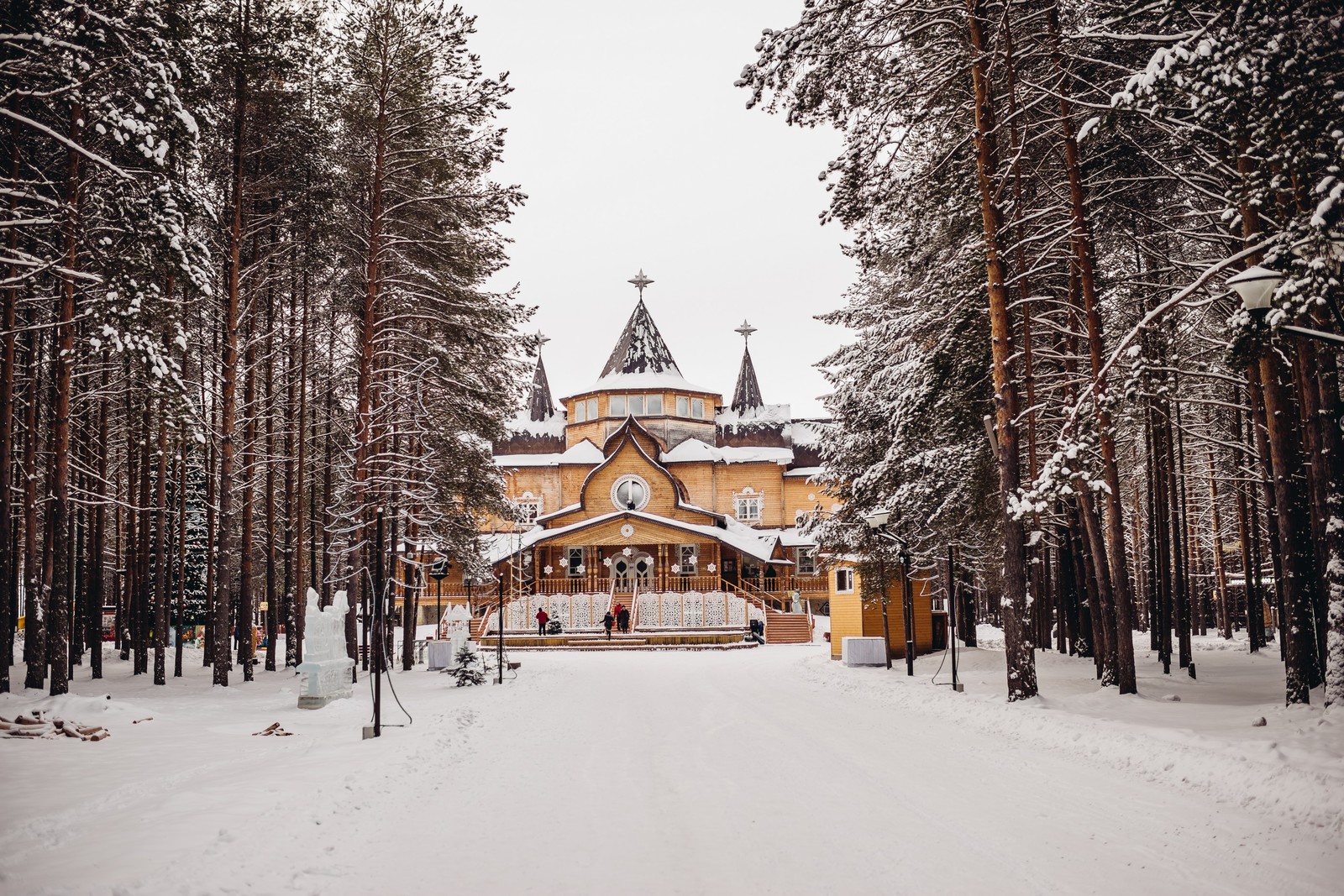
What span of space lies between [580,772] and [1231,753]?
5622mm

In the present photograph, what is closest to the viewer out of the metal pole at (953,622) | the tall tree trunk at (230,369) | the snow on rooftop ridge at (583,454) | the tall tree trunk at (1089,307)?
the tall tree trunk at (1089,307)

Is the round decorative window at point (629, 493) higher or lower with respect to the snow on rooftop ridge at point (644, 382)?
lower

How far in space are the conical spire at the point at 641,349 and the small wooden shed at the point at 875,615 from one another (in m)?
28.0

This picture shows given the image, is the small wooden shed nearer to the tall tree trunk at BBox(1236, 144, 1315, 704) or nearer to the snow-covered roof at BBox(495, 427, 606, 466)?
the tall tree trunk at BBox(1236, 144, 1315, 704)

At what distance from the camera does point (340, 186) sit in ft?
58.7

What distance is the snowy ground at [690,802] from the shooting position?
4934 millimetres

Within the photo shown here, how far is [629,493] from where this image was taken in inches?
1822

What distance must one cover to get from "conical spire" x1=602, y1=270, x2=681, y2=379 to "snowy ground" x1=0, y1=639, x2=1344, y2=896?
4090cm

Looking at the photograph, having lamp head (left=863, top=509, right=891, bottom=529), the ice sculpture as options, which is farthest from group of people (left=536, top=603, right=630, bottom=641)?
the ice sculpture

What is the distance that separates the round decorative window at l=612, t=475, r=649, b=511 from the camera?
151 feet

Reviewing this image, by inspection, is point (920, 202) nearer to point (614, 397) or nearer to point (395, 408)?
point (395, 408)

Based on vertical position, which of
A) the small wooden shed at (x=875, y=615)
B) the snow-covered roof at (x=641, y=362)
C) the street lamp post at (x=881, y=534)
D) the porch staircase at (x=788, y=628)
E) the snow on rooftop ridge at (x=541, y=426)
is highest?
the snow-covered roof at (x=641, y=362)

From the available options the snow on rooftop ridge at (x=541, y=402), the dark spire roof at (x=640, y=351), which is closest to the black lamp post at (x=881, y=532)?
the dark spire roof at (x=640, y=351)

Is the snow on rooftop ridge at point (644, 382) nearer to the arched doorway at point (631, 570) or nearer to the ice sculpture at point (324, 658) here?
the arched doorway at point (631, 570)
